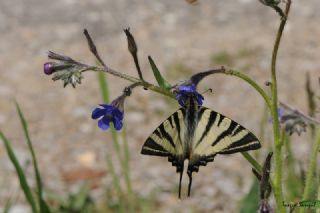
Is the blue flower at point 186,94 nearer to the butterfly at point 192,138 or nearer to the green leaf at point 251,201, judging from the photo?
the butterfly at point 192,138

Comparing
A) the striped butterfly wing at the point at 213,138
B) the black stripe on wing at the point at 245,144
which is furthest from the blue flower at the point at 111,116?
the black stripe on wing at the point at 245,144

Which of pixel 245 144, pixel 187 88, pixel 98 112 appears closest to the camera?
pixel 245 144

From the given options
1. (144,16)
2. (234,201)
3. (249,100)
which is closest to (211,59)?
(249,100)

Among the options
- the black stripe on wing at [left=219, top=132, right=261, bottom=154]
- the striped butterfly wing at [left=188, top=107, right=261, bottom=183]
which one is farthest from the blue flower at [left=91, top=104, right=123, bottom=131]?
the black stripe on wing at [left=219, top=132, right=261, bottom=154]

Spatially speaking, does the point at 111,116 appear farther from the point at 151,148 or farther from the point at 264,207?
the point at 264,207

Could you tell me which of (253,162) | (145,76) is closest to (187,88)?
(253,162)

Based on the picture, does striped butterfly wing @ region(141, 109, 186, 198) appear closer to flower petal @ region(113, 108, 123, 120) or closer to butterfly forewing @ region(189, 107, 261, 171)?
butterfly forewing @ region(189, 107, 261, 171)
